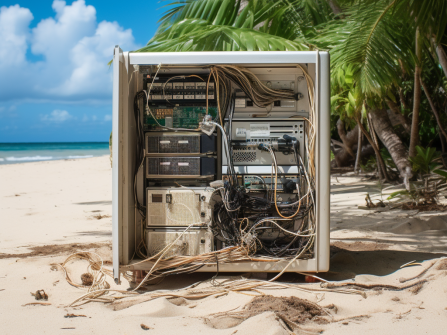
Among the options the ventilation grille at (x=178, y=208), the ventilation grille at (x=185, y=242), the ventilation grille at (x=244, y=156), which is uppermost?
the ventilation grille at (x=244, y=156)

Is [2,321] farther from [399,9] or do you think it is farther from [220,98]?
[399,9]

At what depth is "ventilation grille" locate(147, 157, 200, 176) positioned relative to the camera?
143 inches

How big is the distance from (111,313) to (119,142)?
1.23 meters

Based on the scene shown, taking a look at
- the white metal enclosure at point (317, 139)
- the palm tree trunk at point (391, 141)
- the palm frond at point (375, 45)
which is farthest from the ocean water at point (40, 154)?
the white metal enclosure at point (317, 139)

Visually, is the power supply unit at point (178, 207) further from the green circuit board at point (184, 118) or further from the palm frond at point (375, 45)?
the palm frond at point (375, 45)

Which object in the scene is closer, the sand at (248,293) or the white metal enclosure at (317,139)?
the sand at (248,293)

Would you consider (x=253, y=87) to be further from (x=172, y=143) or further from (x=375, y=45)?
(x=375, y=45)

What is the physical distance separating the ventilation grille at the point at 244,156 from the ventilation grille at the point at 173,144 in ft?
1.14

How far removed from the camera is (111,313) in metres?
2.88

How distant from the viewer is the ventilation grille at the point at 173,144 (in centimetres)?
363

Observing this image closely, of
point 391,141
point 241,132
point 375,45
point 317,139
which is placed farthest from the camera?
point 391,141

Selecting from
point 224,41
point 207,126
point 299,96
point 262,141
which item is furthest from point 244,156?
point 224,41

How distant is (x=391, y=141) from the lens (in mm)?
8391

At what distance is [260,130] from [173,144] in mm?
758
